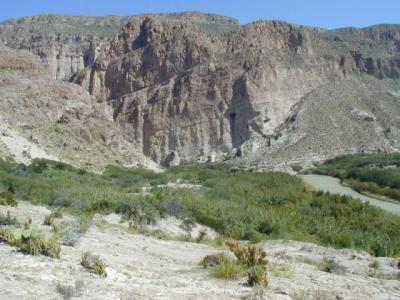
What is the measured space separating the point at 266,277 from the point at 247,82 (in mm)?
82686

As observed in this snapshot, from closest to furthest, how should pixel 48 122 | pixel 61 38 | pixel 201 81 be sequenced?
1. pixel 48 122
2. pixel 201 81
3. pixel 61 38

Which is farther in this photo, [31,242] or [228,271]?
[31,242]

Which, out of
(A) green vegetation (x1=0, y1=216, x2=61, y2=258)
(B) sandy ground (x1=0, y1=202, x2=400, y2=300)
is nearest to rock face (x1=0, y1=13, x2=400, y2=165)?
(B) sandy ground (x1=0, y1=202, x2=400, y2=300)

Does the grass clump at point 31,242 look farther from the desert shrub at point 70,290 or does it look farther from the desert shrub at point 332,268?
the desert shrub at point 332,268

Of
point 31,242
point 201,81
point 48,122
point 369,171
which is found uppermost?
point 201,81

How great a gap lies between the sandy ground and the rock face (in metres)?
65.6

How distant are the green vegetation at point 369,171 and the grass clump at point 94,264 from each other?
43.4 m

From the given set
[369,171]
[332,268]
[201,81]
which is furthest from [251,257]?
[201,81]

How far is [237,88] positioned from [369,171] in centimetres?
3461

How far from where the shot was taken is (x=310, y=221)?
82.1 feet

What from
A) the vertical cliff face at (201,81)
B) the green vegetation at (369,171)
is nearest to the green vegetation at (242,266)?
the green vegetation at (369,171)

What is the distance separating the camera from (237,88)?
9200 cm

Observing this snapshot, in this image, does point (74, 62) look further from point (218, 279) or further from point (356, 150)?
point (218, 279)

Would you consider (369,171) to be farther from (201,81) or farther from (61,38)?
(61,38)
